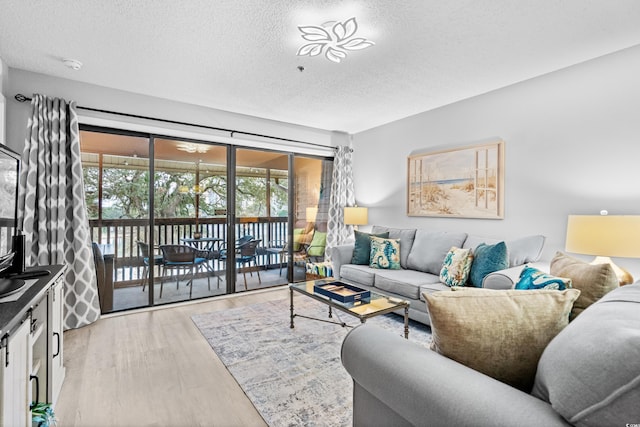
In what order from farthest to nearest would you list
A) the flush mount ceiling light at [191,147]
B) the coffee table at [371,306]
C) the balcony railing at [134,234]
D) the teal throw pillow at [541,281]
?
the flush mount ceiling light at [191,147], the balcony railing at [134,234], the coffee table at [371,306], the teal throw pillow at [541,281]

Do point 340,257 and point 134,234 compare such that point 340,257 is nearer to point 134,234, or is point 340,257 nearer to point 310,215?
point 310,215

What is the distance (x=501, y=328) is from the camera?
3.16 feet

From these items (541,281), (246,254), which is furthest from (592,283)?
(246,254)

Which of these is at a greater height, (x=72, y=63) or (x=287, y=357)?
(x=72, y=63)

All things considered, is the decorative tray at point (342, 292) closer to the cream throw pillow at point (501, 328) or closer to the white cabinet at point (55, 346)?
the cream throw pillow at point (501, 328)

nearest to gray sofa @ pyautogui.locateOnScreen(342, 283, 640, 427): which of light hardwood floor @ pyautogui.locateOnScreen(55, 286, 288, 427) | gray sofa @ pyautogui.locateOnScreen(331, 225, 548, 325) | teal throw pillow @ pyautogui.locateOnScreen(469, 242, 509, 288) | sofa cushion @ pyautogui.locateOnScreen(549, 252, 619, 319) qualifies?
sofa cushion @ pyautogui.locateOnScreen(549, 252, 619, 319)

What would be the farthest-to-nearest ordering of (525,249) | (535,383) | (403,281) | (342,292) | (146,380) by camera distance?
(403,281)
(525,249)
(342,292)
(146,380)
(535,383)

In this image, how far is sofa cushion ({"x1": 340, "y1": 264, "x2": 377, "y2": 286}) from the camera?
11.6ft

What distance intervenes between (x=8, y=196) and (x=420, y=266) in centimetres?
349

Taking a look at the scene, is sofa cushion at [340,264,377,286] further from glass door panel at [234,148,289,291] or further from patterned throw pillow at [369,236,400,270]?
glass door panel at [234,148,289,291]

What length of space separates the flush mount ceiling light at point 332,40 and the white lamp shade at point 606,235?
6.92 feet

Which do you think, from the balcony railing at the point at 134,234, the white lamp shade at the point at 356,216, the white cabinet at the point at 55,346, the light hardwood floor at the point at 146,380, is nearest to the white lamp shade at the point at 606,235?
the light hardwood floor at the point at 146,380

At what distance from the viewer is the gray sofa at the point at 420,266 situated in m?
2.92

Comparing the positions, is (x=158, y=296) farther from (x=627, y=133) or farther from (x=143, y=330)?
(x=627, y=133)
